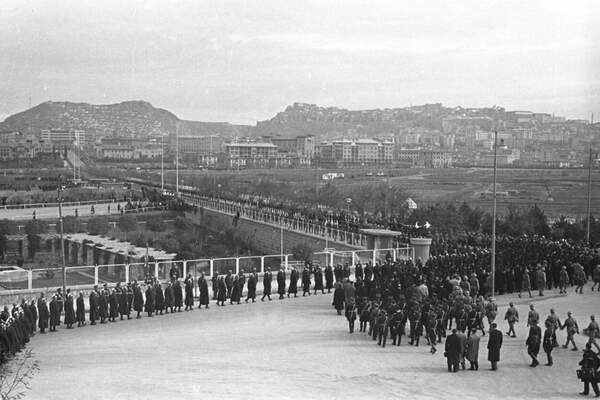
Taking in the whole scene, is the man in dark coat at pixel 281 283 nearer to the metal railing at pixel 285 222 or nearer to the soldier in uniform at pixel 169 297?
the soldier in uniform at pixel 169 297

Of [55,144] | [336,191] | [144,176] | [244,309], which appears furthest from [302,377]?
[55,144]

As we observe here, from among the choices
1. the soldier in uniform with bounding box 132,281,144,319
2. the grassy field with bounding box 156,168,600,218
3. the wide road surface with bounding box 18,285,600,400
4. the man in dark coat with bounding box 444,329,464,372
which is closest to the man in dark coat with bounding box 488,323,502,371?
the wide road surface with bounding box 18,285,600,400

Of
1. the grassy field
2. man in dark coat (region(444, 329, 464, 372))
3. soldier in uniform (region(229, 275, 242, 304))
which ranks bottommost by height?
soldier in uniform (region(229, 275, 242, 304))

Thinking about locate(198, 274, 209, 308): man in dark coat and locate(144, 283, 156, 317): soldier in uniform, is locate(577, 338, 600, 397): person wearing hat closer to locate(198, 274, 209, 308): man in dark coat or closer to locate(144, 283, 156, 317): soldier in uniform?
locate(198, 274, 209, 308): man in dark coat

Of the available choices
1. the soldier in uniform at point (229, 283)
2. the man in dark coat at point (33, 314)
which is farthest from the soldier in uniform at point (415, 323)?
the man in dark coat at point (33, 314)

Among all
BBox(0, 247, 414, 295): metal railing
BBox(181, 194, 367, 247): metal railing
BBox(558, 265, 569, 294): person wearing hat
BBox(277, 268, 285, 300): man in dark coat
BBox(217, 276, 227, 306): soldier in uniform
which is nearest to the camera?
BBox(217, 276, 227, 306): soldier in uniform

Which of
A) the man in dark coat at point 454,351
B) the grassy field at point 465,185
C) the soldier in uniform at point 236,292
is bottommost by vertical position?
the soldier in uniform at point 236,292
